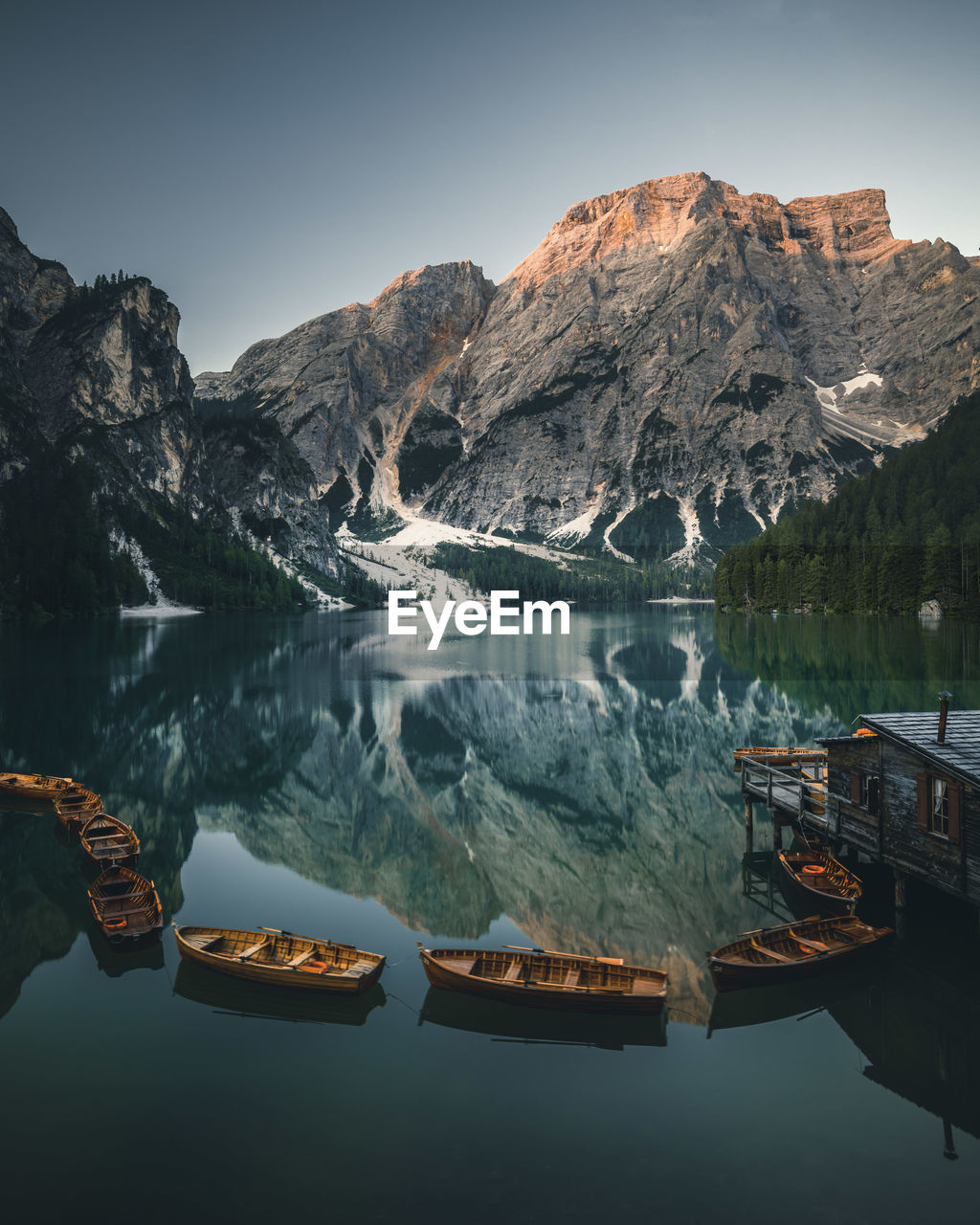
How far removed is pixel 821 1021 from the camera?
2002 centimetres

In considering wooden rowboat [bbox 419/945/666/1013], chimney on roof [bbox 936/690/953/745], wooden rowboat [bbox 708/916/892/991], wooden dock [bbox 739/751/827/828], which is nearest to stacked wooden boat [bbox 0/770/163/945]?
wooden rowboat [bbox 419/945/666/1013]

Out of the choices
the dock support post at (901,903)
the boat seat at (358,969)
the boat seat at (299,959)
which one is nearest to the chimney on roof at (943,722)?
the dock support post at (901,903)

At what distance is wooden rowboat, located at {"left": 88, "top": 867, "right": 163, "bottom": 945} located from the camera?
79.4 feet

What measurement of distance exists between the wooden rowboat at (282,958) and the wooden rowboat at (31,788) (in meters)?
21.4

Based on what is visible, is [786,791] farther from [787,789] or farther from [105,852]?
[105,852]

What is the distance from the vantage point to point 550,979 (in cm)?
2067

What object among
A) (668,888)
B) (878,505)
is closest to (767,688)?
(668,888)

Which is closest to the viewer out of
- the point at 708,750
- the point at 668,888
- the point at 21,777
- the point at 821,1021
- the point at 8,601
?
the point at 821,1021

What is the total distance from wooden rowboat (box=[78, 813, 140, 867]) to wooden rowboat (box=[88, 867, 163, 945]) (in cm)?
99

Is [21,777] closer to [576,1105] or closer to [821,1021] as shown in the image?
[576,1105]

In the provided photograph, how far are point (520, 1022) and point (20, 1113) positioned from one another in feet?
36.8

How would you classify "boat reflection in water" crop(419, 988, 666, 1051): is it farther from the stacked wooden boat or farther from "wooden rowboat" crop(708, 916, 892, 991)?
the stacked wooden boat

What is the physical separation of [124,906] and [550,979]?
14.7 metres

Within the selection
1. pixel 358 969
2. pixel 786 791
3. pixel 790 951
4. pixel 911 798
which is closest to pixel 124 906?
pixel 358 969
